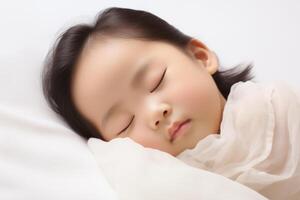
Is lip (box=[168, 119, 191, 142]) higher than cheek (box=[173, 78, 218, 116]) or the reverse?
the reverse

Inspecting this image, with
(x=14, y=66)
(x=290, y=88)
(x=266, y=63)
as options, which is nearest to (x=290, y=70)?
(x=266, y=63)

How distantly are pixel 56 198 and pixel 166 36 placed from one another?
49 centimetres

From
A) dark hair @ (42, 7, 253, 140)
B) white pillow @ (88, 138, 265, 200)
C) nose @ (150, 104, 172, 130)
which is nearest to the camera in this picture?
white pillow @ (88, 138, 265, 200)

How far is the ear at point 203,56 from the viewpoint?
117 centimetres

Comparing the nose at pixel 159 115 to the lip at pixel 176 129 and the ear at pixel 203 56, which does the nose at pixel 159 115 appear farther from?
the ear at pixel 203 56

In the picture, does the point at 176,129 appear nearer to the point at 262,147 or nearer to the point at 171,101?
the point at 171,101

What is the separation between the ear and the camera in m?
1.17

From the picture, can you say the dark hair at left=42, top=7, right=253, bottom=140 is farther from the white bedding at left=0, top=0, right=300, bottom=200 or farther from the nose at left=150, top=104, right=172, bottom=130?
the nose at left=150, top=104, right=172, bottom=130

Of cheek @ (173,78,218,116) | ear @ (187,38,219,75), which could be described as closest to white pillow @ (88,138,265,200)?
cheek @ (173,78,218,116)

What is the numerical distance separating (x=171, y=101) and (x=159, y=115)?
0.15 ft

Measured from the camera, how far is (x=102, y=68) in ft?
3.52

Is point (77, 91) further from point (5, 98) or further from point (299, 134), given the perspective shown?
point (299, 134)

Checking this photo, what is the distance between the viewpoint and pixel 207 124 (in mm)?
1026

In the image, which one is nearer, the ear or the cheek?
the cheek
